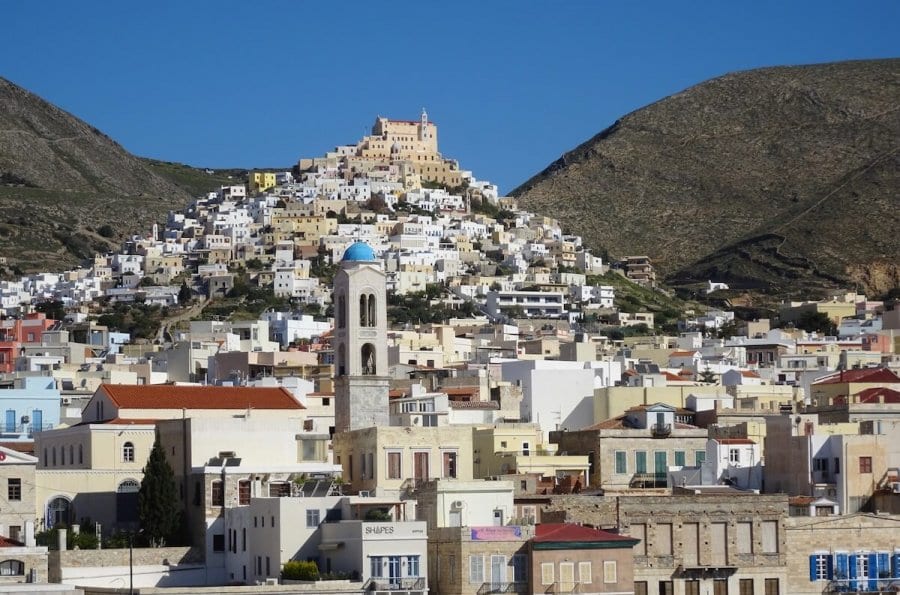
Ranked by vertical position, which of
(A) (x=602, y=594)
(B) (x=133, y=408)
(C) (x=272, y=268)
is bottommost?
(A) (x=602, y=594)

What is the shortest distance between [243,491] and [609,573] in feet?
32.7

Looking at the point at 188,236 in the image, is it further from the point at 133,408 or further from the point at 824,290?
the point at 133,408

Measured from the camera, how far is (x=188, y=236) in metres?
181

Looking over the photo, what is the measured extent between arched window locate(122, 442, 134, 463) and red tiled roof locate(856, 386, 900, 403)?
22887 millimetres

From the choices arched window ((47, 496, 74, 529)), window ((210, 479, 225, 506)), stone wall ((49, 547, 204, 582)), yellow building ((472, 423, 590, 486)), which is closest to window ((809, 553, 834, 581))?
yellow building ((472, 423, 590, 486))

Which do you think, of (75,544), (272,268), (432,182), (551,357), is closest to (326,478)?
(75,544)

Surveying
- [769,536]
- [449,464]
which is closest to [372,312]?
[449,464]

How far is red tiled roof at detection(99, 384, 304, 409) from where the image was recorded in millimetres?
61844

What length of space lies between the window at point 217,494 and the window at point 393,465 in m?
4.77

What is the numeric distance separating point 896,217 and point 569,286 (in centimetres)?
3309

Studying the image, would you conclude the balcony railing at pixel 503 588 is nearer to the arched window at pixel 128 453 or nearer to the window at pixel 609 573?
the window at pixel 609 573

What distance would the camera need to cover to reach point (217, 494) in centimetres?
5634

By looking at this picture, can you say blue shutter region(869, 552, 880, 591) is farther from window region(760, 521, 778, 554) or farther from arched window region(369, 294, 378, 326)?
arched window region(369, 294, 378, 326)

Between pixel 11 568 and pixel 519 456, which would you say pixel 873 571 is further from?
pixel 11 568
